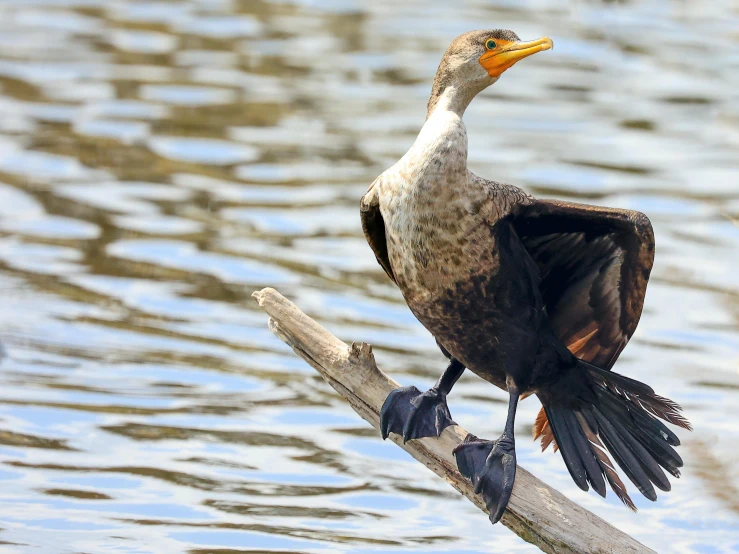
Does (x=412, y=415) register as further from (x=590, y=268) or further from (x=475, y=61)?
(x=475, y=61)

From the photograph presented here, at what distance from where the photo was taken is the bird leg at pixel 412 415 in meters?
4.27

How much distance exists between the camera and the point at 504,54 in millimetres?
4270

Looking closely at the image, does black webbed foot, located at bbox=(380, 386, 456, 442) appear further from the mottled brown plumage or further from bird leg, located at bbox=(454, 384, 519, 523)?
bird leg, located at bbox=(454, 384, 519, 523)

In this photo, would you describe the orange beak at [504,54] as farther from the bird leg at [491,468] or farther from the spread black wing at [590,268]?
the bird leg at [491,468]

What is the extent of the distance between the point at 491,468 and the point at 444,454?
0.23 meters

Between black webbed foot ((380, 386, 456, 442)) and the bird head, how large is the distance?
877mm

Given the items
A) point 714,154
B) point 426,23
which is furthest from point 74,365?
point 426,23

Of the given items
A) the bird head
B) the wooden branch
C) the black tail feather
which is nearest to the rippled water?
the wooden branch

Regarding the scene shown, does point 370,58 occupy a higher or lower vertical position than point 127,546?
higher

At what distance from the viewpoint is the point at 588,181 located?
8945 millimetres

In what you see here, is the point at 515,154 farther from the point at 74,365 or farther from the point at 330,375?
the point at 330,375

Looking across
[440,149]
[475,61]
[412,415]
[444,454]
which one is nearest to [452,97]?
[475,61]

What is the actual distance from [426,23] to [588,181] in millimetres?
3807

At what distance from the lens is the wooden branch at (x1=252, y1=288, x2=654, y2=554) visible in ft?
13.1
